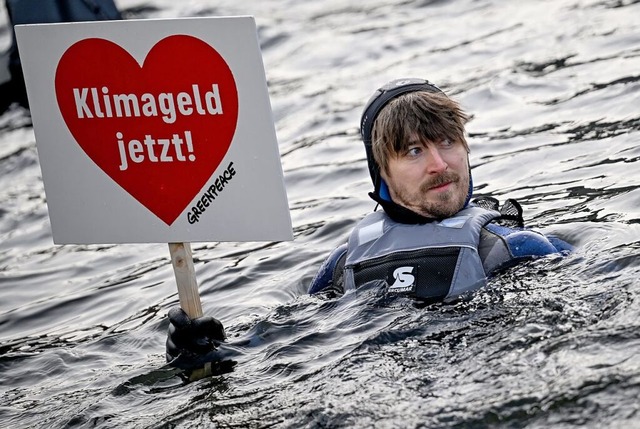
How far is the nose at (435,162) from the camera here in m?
5.25

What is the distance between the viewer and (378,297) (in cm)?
529

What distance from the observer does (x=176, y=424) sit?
4461 millimetres

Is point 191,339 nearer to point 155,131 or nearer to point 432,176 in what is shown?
point 155,131

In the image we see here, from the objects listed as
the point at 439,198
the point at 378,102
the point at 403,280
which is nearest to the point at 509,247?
Answer: the point at 439,198

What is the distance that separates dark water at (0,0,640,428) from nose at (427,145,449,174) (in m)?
0.59

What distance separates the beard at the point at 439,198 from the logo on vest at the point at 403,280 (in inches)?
12.2

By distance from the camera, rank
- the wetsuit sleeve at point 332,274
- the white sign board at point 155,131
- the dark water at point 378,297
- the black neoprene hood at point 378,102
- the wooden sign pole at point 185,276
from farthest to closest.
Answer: the wetsuit sleeve at point 332,274 → the black neoprene hood at point 378,102 → the wooden sign pole at point 185,276 → the white sign board at point 155,131 → the dark water at point 378,297

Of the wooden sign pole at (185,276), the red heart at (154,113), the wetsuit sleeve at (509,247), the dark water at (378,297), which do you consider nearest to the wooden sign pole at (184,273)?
the wooden sign pole at (185,276)

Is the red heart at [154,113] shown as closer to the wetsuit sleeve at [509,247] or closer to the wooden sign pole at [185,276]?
the wooden sign pole at [185,276]

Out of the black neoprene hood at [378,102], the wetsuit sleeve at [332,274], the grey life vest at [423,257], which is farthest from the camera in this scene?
the wetsuit sleeve at [332,274]

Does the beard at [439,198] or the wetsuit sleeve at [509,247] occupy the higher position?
the beard at [439,198]

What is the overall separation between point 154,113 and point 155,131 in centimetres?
8

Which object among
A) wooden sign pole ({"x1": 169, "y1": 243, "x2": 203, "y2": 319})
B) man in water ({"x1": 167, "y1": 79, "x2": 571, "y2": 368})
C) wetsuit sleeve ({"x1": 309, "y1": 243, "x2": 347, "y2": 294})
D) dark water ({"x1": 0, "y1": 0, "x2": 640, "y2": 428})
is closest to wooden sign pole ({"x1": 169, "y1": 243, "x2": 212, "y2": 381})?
wooden sign pole ({"x1": 169, "y1": 243, "x2": 203, "y2": 319})

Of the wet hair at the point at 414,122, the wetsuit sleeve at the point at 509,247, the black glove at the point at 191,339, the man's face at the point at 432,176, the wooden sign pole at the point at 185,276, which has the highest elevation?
the wet hair at the point at 414,122
